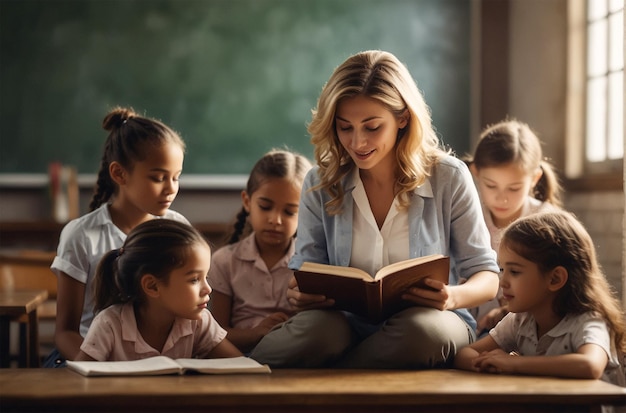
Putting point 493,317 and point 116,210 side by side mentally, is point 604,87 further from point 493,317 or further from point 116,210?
point 116,210

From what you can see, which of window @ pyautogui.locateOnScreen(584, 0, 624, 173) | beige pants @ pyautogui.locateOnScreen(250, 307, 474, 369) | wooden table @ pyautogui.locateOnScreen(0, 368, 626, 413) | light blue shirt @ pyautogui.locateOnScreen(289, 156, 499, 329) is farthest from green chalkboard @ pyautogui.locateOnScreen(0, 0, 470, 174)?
wooden table @ pyautogui.locateOnScreen(0, 368, 626, 413)

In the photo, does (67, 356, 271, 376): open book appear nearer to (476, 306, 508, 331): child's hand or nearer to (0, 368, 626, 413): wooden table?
(0, 368, 626, 413): wooden table

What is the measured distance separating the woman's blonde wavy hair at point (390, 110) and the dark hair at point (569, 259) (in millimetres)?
385

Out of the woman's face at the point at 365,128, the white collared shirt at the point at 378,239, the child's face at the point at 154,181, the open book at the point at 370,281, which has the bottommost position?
the open book at the point at 370,281

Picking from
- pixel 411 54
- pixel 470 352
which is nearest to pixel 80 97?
pixel 411 54

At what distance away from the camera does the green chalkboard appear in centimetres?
537

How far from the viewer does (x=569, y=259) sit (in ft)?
7.37

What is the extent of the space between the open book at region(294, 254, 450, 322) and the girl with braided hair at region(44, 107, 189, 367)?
0.60 m

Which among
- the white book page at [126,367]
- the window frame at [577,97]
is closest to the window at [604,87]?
the window frame at [577,97]

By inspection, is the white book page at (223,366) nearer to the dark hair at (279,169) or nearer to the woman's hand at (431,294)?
the woman's hand at (431,294)

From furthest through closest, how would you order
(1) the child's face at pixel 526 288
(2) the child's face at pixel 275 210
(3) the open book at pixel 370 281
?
(2) the child's face at pixel 275 210 → (1) the child's face at pixel 526 288 → (3) the open book at pixel 370 281

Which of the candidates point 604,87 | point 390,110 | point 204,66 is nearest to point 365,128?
point 390,110

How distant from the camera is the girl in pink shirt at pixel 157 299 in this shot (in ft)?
7.48

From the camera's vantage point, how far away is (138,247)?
233cm
